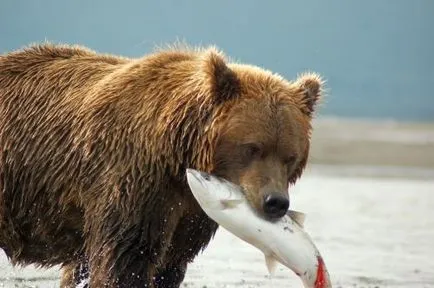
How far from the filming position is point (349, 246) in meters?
11.7

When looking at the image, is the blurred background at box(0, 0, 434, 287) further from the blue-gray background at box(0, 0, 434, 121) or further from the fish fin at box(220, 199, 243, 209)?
the fish fin at box(220, 199, 243, 209)

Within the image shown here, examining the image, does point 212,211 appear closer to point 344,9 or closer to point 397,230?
point 397,230

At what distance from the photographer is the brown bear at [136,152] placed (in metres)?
6.82

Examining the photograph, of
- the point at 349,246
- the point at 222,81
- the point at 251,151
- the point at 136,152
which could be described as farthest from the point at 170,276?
the point at 349,246

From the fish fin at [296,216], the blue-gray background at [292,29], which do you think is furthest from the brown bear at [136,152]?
the blue-gray background at [292,29]

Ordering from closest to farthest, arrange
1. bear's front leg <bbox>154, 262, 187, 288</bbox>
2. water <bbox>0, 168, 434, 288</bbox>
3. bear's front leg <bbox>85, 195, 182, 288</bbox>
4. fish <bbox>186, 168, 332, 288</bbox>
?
fish <bbox>186, 168, 332, 288</bbox>
bear's front leg <bbox>85, 195, 182, 288</bbox>
bear's front leg <bbox>154, 262, 187, 288</bbox>
water <bbox>0, 168, 434, 288</bbox>

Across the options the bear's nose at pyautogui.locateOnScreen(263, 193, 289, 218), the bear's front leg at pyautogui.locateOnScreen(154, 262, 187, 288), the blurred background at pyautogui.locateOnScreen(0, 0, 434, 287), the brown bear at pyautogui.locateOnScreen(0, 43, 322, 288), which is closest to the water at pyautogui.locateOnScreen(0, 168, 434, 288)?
the bear's front leg at pyautogui.locateOnScreen(154, 262, 187, 288)

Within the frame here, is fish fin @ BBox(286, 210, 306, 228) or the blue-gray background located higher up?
fish fin @ BBox(286, 210, 306, 228)

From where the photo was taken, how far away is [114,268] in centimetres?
698

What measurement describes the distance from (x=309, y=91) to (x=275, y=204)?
2.95 ft

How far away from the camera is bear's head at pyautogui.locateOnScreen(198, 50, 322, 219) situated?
666 cm

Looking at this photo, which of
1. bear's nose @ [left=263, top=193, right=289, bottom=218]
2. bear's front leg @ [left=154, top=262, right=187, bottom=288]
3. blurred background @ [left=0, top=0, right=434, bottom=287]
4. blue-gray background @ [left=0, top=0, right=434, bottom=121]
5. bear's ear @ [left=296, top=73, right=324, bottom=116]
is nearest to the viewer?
bear's nose @ [left=263, top=193, right=289, bottom=218]

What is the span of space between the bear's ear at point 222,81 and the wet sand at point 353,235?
2.70 metres

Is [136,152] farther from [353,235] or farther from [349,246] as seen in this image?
[353,235]
